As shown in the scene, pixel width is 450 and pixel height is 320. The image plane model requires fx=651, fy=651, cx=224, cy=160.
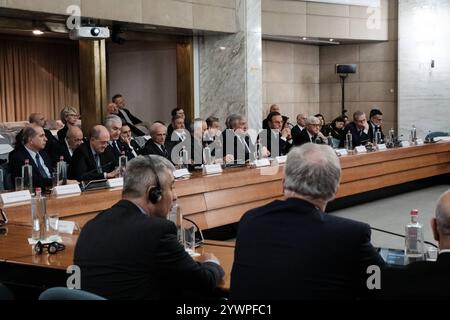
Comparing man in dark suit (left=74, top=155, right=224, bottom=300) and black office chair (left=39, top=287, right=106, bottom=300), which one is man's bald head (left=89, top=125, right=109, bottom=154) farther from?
black office chair (left=39, top=287, right=106, bottom=300)

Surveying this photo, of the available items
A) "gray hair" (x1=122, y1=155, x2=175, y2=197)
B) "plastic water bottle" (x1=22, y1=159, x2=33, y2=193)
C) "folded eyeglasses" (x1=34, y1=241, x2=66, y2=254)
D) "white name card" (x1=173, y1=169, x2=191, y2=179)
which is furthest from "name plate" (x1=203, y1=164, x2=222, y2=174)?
"gray hair" (x1=122, y1=155, x2=175, y2=197)

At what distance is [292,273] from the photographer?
1.90 metres

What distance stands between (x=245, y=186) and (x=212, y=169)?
0.36 metres

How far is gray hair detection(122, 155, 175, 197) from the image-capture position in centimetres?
242

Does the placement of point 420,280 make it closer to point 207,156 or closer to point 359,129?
point 207,156

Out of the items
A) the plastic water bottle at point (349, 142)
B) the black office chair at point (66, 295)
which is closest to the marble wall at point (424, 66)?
the plastic water bottle at point (349, 142)

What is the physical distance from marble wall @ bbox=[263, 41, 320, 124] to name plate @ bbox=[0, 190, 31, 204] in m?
8.93

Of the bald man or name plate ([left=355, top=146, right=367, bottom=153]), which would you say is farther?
name plate ([left=355, top=146, right=367, bottom=153])

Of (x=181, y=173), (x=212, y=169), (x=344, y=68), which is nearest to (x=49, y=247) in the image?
(x=181, y=173)

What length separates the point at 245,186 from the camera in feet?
19.7

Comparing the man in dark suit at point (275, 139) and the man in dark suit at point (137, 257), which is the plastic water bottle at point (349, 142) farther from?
the man in dark suit at point (137, 257)

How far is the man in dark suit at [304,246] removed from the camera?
6.17 feet

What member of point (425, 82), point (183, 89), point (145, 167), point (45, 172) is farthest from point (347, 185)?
point (425, 82)

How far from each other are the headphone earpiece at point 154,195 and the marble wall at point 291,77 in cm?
1052
